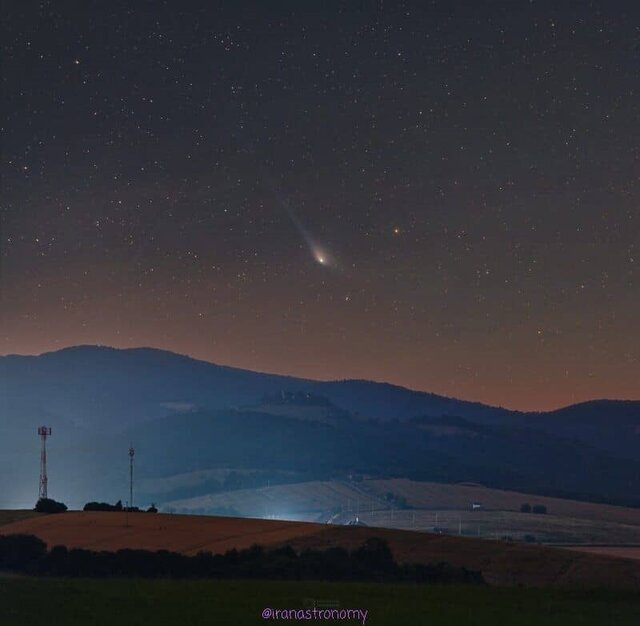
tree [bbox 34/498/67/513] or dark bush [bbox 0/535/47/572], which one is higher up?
tree [bbox 34/498/67/513]

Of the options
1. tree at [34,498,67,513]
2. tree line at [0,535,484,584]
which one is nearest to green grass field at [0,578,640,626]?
tree line at [0,535,484,584]

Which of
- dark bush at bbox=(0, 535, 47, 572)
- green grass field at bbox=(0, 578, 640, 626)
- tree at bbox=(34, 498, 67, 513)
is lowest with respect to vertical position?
green grass field at bbox=(0, 578, 640, 626)

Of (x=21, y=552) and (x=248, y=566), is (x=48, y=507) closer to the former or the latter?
(x=21, y=552)

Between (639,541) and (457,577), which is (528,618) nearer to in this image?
(457,577)

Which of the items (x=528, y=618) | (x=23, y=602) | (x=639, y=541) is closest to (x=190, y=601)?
(x=23, y=602)

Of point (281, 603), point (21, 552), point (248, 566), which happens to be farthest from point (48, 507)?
point (281, 603)

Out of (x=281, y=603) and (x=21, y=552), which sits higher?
(x=21, y=552)

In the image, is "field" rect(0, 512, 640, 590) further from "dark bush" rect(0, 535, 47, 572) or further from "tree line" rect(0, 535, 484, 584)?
"dark bush" rect(0, 535, 47, 572)
